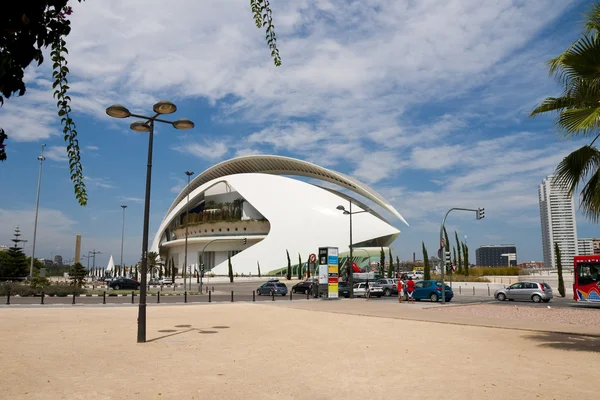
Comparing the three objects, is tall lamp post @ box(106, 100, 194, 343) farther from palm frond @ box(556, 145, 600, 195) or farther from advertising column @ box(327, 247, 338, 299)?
advertising column @ box(327, 247, 338, 299)

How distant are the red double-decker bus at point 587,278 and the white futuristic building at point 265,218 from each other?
45312 millimetres

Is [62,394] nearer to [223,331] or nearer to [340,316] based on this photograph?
[223,331]

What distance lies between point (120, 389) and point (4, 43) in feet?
20.8

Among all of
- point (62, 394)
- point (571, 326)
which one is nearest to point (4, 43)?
point (62, 394)

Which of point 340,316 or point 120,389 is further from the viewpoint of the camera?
point 340,316

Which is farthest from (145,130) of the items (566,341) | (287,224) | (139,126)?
(287,224)

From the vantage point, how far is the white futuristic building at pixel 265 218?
71.7m

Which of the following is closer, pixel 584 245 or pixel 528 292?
pixel 528 292

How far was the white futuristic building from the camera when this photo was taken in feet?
235

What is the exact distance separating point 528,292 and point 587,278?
4.58m

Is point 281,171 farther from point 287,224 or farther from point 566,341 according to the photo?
point 566,341

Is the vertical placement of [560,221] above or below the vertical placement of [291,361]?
above

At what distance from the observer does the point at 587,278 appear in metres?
26.0

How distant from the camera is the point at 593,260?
25625 millimetres
